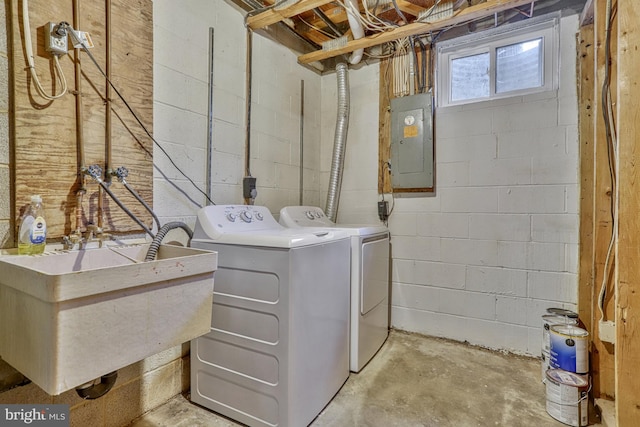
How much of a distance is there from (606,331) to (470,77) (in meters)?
1.93

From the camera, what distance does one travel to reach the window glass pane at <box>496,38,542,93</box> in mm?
2264

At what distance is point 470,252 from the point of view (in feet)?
8.00

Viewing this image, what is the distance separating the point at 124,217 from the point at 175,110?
669mm

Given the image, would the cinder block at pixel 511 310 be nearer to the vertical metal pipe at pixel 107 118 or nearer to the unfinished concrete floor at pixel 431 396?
the unfinished concrete floor at pixel 431 396

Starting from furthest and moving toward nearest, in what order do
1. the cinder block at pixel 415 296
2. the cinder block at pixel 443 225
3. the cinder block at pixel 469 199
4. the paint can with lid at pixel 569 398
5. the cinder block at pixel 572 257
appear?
1. the cinder block at pixel 415 296
2. the cinder block at pixel 443 225
3. the cinder block at pixel 469 199
4. the cinder block at pixel 572 257
5. the paint can with lid at pixel 569 398

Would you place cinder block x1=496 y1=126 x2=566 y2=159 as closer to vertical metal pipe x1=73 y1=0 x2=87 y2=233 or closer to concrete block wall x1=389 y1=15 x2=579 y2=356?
concrete block wall x1=389 y1=15 x2=579 y2=356

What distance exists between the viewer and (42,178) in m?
1.30

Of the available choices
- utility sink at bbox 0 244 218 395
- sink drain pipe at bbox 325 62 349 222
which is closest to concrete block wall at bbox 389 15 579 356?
sink drain pipe at bbox 325 62 349 222

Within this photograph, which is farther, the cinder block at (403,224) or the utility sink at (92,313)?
the cinder block at (403,224)

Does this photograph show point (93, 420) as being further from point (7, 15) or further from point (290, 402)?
point (7, 15)

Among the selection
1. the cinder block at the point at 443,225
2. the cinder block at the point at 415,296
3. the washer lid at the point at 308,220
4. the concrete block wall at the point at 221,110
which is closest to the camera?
the concrete block wall at the point at 221,110

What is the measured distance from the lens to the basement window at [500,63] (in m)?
2.20

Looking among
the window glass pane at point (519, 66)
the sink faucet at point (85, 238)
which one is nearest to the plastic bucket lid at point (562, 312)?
the window glass pane at point (519, 66)

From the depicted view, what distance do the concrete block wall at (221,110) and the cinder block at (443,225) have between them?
3.42 ft
